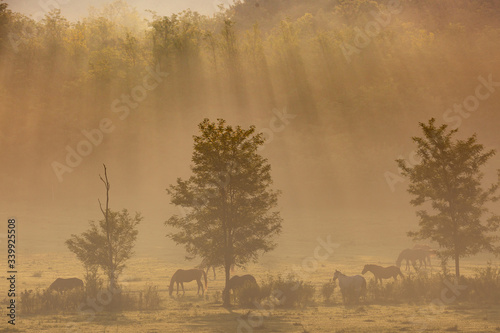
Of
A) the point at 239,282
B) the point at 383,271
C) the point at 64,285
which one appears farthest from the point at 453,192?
the point at 64,285

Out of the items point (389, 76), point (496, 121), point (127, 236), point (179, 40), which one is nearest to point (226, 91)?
point (179, 40)

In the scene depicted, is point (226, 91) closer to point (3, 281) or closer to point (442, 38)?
point (442, 38)

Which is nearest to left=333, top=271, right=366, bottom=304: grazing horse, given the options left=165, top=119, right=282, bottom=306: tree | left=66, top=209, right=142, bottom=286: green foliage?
left=165, top=119, right=282, bottom=306: tree

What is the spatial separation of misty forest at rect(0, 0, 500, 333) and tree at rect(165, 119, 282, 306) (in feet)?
0.42

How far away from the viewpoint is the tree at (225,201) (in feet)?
135

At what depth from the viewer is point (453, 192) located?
4362 centimetres

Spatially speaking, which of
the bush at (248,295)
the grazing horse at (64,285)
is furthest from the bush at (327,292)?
the grazing horse at (64,285)

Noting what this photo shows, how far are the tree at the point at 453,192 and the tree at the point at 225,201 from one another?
12.5m

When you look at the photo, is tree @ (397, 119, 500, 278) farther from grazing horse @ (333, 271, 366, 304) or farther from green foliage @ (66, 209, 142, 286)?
green foliage @ (66, 209, 142, 286)

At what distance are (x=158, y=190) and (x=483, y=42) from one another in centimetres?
12148

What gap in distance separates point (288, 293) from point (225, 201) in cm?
835

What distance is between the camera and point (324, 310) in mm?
37469

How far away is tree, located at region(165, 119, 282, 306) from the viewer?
41.0 metres

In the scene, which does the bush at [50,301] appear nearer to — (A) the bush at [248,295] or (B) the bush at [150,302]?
(B) the bush at [150,302]
